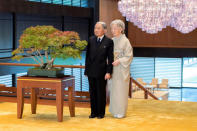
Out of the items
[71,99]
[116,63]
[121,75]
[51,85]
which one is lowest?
[71,99]

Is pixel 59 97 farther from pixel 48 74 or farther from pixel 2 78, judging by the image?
pixel 2 78

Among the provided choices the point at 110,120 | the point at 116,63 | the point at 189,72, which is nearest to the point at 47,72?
the point at 116,63

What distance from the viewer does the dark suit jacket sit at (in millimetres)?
5680

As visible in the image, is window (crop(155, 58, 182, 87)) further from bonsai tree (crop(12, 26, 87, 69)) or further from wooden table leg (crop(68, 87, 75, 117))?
bonsai tree (crop(12, 26, 87, 69))

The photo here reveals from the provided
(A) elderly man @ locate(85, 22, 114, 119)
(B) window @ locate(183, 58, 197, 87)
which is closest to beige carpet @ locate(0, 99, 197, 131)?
(A) elderly man @ locate(85, 22, 114, 119)

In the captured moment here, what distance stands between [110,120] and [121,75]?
2.40 feet

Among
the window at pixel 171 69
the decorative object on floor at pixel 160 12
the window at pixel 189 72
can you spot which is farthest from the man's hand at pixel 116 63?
the window at pixel 189 72

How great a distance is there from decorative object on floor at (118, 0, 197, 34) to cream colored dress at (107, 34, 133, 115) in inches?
179

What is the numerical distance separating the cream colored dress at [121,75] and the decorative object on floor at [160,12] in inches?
179

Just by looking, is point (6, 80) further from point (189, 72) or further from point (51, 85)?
point (189, 72)

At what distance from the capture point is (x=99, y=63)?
Answer: 18.6 ft

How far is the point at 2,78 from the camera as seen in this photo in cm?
1280

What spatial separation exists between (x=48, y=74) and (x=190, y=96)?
16.3 metres

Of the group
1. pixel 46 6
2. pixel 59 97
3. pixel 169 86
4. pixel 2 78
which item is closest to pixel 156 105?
pixel 59 97
